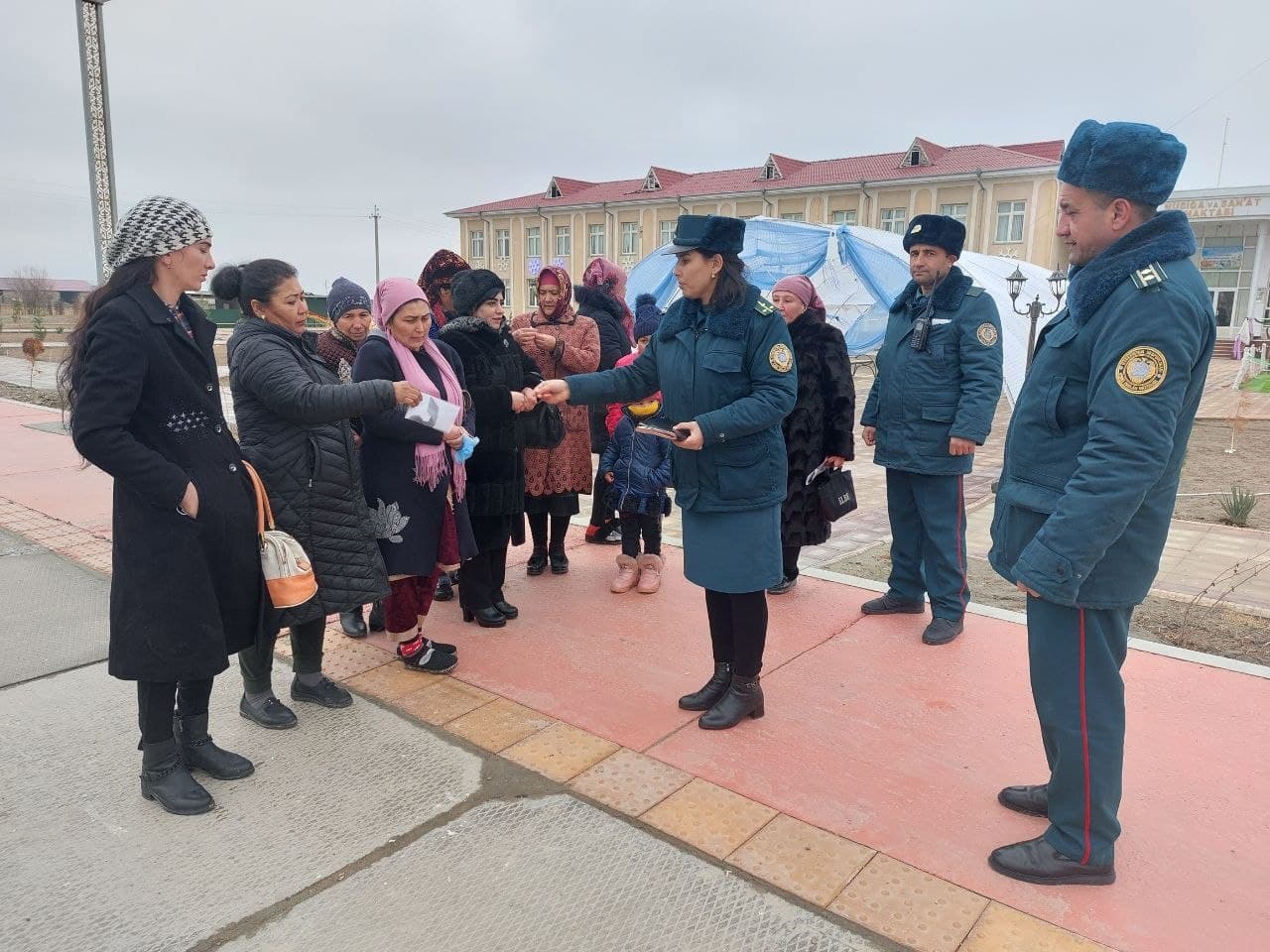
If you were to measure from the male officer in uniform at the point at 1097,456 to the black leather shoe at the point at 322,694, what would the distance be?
2.35 m

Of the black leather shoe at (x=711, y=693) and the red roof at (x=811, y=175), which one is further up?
the red roof at (x=811, y=175)

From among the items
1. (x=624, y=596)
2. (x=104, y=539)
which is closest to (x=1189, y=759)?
(x=624, y=596)

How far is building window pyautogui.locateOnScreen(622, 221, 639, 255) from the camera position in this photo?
144 feet

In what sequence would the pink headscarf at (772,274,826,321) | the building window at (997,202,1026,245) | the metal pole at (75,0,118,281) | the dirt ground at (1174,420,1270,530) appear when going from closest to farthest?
the pink headscarf at (772,274,826,321), the dirt ground at (1174,420,1270,530), the metal pole at (75,0,118,281), the building window at (997,202,1026,245)

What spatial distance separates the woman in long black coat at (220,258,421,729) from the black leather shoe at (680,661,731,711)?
1.24 meters

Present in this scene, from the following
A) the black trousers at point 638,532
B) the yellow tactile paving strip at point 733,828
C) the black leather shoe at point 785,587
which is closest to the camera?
the yellow tactile paving strip at point 733,828

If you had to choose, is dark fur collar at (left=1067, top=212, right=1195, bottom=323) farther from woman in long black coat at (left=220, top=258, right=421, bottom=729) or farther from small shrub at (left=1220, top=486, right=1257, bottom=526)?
small shrub at (left=1220, top=486, right=1257, bottom=526)

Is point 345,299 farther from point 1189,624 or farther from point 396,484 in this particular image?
point 1189,624

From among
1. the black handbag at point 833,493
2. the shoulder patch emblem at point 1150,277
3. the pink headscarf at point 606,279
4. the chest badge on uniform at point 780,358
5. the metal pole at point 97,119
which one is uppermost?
the metal pole at point 97,119

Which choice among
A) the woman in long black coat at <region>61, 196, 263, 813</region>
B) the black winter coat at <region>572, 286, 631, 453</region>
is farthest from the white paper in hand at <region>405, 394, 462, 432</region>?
the black winter coat at <region>572, 286, 631, 453</region>

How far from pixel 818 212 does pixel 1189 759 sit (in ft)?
128

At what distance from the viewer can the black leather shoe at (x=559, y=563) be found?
4984 millimetres

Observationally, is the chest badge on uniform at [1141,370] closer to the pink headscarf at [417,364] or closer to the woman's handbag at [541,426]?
the pink headscarf at [417,364]

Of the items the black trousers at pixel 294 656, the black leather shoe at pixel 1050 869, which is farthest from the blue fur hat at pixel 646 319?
the black leather shoe at pixel 1050 869
